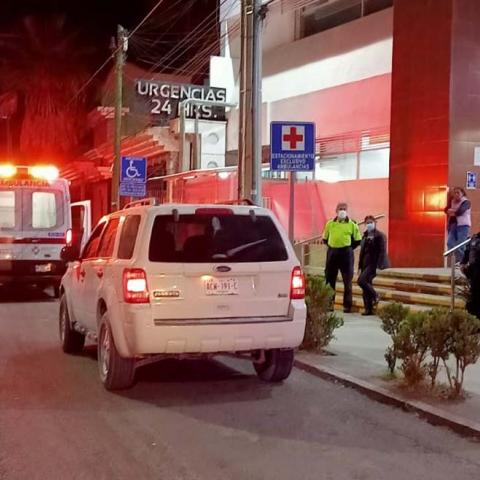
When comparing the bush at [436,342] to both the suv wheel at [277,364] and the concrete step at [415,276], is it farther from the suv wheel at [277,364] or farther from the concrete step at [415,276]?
the concrete step at [415,276]

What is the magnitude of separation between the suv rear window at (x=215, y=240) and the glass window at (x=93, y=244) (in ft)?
5.84

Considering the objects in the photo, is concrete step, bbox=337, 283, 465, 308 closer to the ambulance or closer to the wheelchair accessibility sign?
the ambulance

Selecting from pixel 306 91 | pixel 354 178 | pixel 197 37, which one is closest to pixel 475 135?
pixel 354 178

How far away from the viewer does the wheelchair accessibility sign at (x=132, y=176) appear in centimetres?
1992

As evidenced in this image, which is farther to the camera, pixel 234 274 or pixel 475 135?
pixel 475 135

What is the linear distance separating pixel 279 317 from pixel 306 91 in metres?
13.9

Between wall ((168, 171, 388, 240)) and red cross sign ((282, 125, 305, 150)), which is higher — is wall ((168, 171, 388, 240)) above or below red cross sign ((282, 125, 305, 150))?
below

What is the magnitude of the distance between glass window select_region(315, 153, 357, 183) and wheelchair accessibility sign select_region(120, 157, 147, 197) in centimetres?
476

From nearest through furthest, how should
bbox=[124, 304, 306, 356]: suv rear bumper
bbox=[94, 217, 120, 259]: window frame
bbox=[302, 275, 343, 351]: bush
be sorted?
bbox=[124, 304, 306, 356]: suv rear bumper < bbox=[94, 217, 120, 259]: window frame < bbox=[302, 275, 343, 351]: bush

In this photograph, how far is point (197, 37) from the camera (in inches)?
1114

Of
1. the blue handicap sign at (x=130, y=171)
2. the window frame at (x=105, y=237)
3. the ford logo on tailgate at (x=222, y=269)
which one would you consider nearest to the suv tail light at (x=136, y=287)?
the ford logo on tailgate at (x=222, y=269)

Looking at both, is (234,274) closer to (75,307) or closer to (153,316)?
(153,316)

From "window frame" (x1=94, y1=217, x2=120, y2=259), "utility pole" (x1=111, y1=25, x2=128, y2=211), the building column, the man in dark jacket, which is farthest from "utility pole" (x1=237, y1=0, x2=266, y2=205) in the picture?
"utility pole" (x1=111, y1=25, x2=128, y2=211)

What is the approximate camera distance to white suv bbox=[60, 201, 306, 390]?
6590 mm
